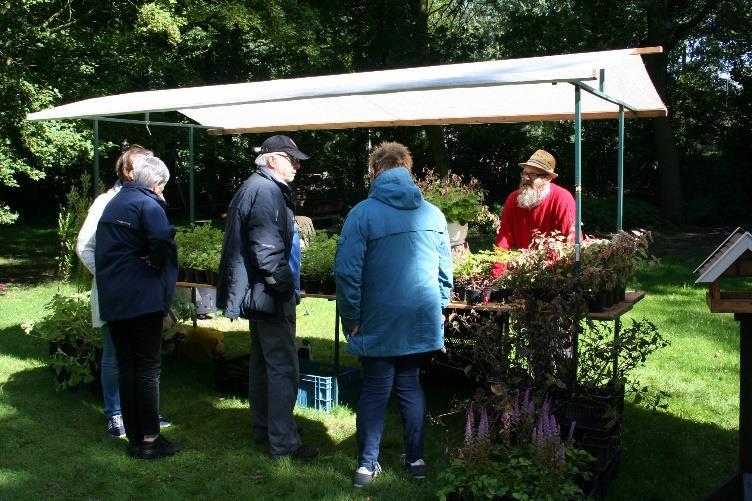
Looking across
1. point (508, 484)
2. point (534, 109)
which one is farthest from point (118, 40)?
point (508, 484)

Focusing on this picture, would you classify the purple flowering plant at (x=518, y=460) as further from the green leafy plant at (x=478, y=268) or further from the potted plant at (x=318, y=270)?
the potted plant at (x=318, y=270)

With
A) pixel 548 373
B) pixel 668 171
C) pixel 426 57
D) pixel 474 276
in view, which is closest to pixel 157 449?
pixel 474 276

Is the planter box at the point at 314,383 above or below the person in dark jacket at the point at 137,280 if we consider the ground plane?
below

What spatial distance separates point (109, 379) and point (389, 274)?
7.16 ft

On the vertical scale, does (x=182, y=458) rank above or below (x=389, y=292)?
below

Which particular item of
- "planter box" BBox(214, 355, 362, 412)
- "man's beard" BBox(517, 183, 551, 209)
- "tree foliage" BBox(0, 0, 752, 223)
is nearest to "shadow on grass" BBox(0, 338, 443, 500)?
"planter box" BBox(214, 355, 362, 412)

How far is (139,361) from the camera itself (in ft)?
14.5

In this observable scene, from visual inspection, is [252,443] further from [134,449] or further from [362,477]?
[362,477]

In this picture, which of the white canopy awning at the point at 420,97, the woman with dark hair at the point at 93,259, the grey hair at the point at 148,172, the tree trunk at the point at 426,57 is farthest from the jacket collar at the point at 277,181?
the tree trunk at the point at 426,57

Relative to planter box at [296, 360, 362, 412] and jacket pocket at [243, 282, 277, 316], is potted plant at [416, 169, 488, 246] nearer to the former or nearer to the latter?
planter box at [296, 360, 362, 412]

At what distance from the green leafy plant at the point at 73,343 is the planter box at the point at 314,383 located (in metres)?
0.91

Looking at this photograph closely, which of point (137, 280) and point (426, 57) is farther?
point (426, 57)

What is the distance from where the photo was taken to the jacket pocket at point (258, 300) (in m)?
4.29

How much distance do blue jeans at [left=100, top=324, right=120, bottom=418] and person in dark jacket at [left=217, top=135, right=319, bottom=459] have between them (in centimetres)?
104
